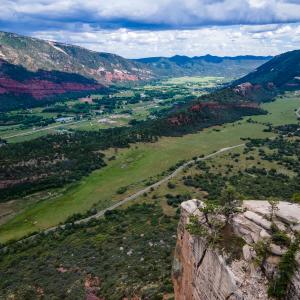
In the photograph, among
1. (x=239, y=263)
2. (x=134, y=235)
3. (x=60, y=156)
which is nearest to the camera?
(x=239, y=263)

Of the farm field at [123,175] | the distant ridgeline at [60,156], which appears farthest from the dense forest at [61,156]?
the farm field at [123,175]

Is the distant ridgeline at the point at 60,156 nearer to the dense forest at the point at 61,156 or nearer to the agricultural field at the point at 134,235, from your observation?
the dense forest at the point at 61,156

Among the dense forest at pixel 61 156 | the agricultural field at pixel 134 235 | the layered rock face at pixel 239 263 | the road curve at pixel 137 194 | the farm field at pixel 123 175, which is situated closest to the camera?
the layered rock face at pixel 239 263

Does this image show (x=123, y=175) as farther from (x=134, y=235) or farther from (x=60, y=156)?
(x=134, y=235)

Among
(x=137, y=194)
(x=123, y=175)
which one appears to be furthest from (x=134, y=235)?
(x=123, y=175)

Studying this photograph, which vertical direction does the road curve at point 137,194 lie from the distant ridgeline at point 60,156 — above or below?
above

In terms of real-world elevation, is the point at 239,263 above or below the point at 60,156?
above

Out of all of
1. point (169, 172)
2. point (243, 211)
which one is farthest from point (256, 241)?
point (169, 172)

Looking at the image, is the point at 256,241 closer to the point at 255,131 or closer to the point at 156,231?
the point at 156,231
